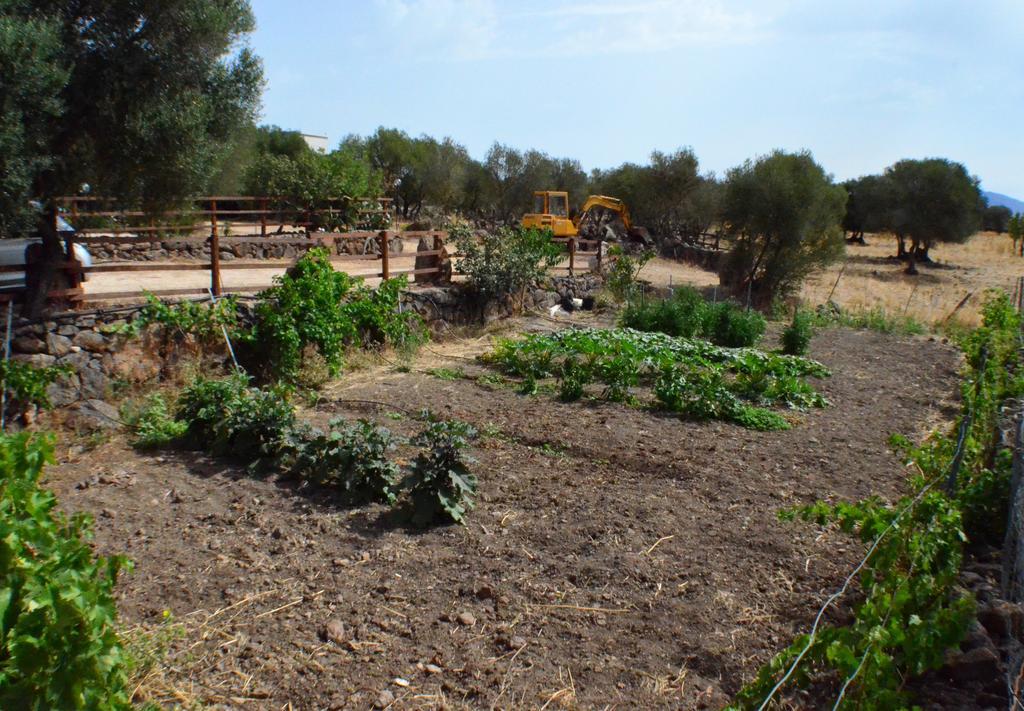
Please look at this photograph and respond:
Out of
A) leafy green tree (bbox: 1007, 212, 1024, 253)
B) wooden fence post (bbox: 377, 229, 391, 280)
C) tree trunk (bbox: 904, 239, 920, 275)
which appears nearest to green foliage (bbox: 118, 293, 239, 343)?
wooden fence post (bbox: 377, 229, 391, 280)

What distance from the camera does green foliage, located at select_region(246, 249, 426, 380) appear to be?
9406 mm

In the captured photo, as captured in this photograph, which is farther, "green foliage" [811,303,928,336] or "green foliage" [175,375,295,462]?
"green foliage" [811,303,928,336]

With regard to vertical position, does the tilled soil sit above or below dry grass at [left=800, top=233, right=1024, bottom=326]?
below

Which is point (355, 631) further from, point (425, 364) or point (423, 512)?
point (425, 364)

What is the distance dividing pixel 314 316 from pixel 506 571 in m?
5.69

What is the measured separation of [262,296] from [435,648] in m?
6.85

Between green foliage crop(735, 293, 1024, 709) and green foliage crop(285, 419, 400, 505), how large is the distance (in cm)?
281

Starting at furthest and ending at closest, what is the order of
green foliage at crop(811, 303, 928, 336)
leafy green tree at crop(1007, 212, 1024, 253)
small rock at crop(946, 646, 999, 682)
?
leafy green tree at crop(1007, 212, 1024, 253), green foliage at crop(811, 303, 928, 336), small rock at crop(946, 646, 999, 682)

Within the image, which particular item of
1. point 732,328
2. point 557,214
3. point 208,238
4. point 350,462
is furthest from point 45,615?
point 557,214

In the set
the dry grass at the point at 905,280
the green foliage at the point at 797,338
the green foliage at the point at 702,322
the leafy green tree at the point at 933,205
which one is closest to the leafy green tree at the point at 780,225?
the dry grass at the point at 905,280

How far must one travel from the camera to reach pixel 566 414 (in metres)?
8.26

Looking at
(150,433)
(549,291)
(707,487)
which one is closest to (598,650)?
(707,487)

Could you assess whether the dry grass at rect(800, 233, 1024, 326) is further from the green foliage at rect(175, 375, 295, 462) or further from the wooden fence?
the green foliage at rect(175, 375, 295, 462)

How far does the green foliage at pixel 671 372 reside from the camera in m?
8.40
